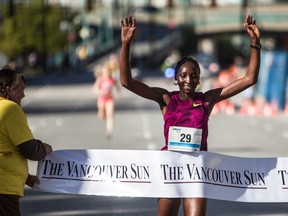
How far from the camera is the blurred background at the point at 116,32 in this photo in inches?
3887

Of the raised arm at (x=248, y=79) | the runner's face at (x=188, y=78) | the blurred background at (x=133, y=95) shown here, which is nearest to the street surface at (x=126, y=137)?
the blurred background at (x=133, y=95)

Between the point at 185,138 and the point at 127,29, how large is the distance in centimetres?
88

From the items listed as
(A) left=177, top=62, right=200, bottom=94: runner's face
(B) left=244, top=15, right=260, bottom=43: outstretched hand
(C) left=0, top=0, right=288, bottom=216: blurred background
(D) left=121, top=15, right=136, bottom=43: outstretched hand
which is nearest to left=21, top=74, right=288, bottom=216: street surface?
(C) left=0, top=0, right=288, bottom=216: blurred background

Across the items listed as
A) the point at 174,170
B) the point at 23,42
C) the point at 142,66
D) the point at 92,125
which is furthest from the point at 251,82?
the point at 142,66

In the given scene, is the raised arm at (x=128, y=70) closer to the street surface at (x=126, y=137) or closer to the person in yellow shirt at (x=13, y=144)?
the person in yellow shirt at (x=13, y=144)

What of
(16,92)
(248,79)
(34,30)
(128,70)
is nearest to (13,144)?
(16,92)

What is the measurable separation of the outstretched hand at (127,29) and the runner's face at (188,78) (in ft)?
1.61

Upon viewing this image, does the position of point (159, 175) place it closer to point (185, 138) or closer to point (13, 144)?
point (185, 138)

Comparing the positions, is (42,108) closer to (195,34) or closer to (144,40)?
(195,34)

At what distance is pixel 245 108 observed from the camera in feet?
131

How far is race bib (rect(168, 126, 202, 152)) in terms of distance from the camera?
822cm

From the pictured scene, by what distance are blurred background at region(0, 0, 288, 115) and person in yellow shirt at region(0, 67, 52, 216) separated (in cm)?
6915

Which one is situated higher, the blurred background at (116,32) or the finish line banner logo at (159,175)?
the finish line banner logo at (159,175)

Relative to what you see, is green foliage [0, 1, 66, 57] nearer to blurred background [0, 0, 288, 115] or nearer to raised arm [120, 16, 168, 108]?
blurred background [0, 0, 288, 115]
